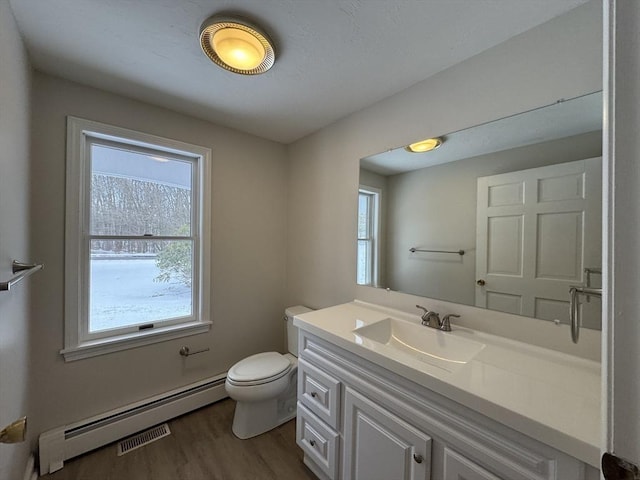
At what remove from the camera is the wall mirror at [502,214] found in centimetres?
101

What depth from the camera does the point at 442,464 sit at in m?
0.87

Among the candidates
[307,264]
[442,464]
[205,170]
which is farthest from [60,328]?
[442,464]

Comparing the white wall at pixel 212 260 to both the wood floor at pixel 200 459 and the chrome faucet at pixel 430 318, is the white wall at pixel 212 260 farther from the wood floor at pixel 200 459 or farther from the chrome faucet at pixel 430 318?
the chrome faucet at pixel 430 318

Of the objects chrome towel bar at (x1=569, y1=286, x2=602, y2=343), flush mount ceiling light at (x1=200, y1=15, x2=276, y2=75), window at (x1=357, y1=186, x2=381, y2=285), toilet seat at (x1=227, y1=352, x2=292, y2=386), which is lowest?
toilet seat at (x1=227, y1=352, x2=292, y2=386)

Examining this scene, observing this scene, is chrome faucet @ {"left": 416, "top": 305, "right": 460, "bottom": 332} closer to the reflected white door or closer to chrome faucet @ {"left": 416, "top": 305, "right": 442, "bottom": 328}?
chrome faucet @ {"left": 416, "top": 305, "right": 442, "bottom": 328}

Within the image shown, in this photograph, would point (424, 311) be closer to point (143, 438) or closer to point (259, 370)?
point (259, 370)

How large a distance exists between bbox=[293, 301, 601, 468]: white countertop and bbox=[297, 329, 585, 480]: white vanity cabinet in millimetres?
46

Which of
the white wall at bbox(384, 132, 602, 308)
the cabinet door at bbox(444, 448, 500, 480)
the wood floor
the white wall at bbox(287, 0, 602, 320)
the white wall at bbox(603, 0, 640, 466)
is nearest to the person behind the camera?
the white wall at bbox(603, 0, 640, 466)

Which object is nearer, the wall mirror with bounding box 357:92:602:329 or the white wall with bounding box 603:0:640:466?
the white wall with bounding box 603:0:640:466

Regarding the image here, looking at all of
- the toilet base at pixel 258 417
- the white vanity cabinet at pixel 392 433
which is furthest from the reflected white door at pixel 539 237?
the toilet base at pixel 258 417

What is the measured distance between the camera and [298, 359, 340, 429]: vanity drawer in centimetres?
124

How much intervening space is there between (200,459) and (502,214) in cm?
220

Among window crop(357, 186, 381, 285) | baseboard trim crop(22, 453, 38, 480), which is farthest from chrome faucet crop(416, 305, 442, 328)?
baseboard trim crop(22, 453, 38, 480)

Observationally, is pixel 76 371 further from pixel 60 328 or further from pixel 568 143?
pixel 568 143
